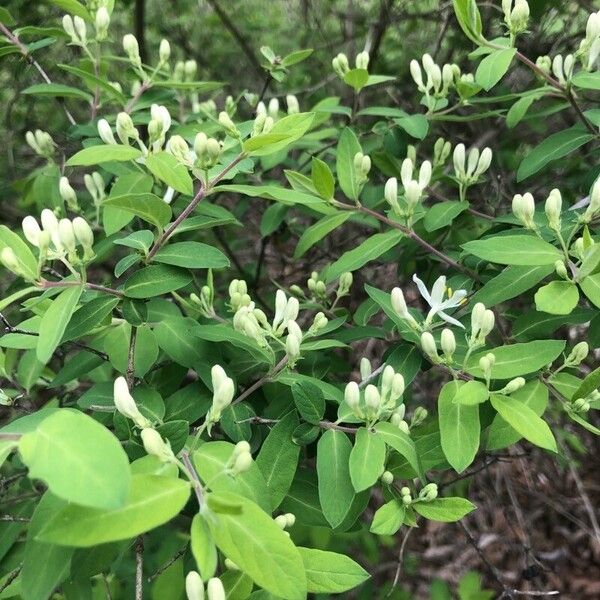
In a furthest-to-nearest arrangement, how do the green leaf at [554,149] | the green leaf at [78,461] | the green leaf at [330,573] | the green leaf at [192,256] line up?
1. the green leaf at [554,149]
2. the green leaf at [192,256]
3. the green leaf at [330,573]
4. the green leaf at [78,461]

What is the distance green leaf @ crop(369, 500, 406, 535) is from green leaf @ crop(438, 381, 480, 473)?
149 mm

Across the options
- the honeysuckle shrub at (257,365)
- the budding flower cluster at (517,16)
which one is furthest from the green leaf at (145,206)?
the budding flower cluster at (517,16)

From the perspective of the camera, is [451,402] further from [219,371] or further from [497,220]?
[497,220]

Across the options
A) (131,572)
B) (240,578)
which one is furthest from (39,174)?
(240,578)

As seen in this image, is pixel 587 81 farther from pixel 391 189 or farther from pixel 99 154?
pixel 99 154

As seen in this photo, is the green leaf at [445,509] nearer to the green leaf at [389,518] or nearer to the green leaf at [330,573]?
the green leaf at [389,518]

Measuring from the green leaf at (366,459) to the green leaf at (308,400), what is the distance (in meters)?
0.09

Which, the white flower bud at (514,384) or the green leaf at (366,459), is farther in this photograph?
the white flower bud at (514,384)

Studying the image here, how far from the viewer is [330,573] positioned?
1.08m

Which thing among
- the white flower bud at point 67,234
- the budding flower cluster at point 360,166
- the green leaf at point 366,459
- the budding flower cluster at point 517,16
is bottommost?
the green leaf at point 366,459

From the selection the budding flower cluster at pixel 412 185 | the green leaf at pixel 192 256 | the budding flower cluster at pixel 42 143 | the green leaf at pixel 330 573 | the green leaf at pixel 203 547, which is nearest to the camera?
the green leaf at pixel 203 547

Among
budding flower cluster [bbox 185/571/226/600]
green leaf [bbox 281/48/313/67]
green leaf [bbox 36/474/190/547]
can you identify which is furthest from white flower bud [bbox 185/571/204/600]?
green leaf [bbox 281/48/313/67]

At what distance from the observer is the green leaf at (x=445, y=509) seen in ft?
4.03

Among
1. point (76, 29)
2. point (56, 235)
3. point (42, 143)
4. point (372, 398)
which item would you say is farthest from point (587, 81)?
point (42, 143)
